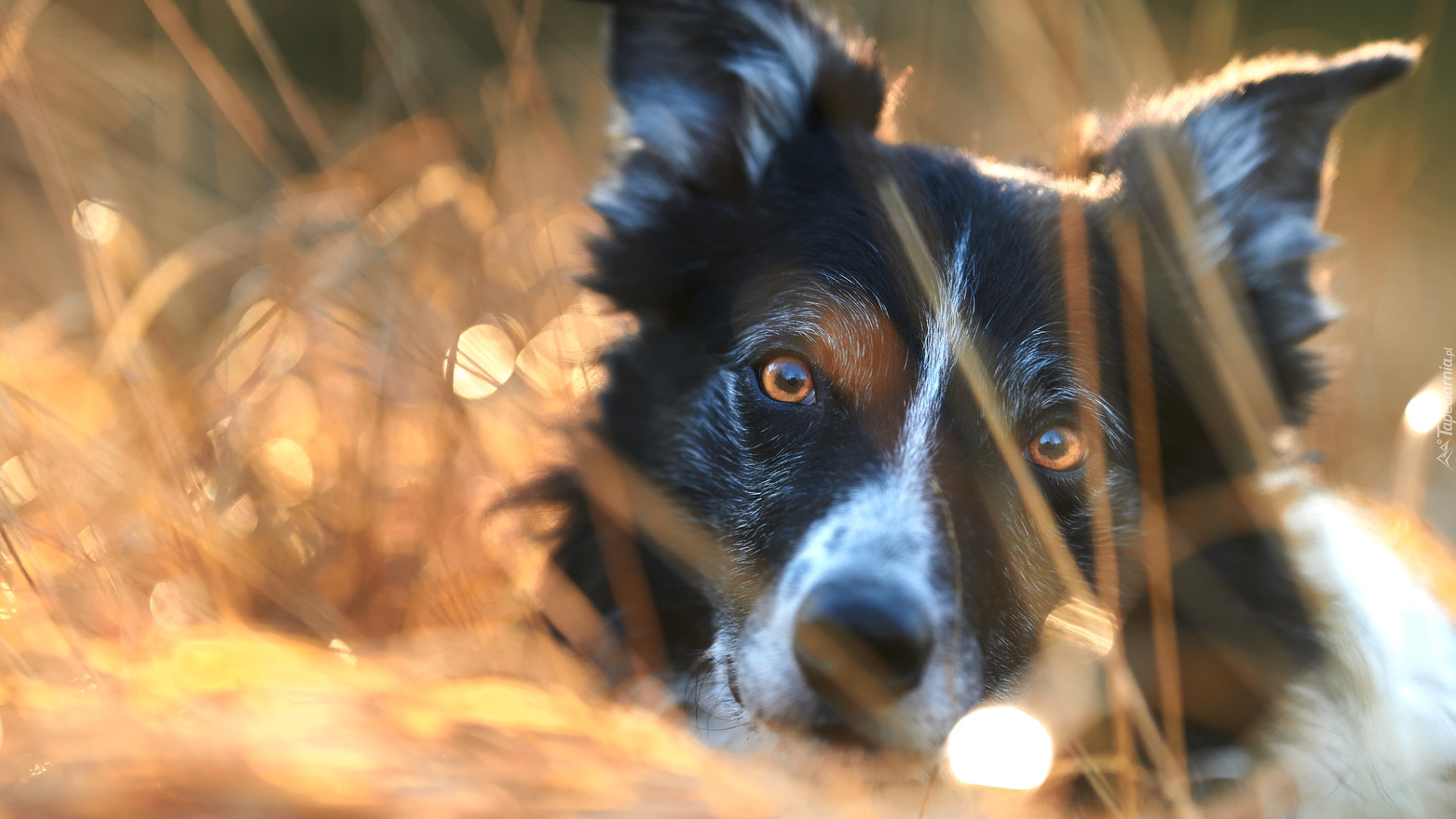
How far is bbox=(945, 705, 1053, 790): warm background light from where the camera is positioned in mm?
2344

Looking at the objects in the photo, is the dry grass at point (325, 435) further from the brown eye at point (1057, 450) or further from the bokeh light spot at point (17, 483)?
the brown eye at point (1057, 450)

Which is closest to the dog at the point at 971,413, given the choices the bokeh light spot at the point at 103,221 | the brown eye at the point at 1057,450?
the brown eye at the point at 1057,450

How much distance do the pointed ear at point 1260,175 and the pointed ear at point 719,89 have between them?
84cm

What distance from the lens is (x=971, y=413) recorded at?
251 centimetres

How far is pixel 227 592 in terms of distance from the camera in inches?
122

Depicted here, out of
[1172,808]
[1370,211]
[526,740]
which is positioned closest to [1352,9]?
[1370,211]

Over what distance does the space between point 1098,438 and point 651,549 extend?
1265mm

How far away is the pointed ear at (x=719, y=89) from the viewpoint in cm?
298

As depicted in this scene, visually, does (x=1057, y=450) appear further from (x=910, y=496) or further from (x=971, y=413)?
(x=910, y=496)

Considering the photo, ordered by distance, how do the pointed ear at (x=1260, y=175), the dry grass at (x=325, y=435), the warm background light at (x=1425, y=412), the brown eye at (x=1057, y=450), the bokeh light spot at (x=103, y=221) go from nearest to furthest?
the dry grass at (x=325, y=435) → the brown eye at (x=1057, y=450) → the pointed ear at (x=1260, y=175) → the warm background light at (x=1425, y=412) → the bokeh light spot at (x=103, y=221)

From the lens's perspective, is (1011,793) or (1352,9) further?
(1352,9)

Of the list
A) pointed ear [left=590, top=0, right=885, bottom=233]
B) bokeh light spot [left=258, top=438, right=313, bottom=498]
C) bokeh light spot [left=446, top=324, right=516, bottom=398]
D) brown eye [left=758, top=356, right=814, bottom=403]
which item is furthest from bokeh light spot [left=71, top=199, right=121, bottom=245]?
brown eye [left=758, top=356, right=814, bottom=403]

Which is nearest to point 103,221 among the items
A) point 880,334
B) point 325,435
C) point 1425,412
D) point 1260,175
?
point 325,435

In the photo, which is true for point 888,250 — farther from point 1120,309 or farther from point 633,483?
point 633,483
